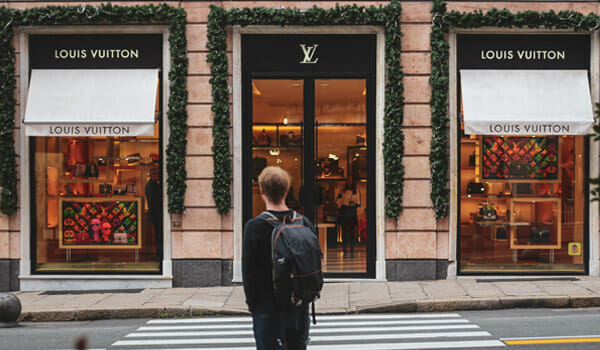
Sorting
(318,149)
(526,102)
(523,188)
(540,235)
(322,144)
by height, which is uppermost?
(526,102)

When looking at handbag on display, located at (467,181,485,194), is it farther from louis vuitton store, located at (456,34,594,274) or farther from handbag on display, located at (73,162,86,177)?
handbag on display, located at (73,162,86,177)

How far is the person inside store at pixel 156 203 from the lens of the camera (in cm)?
1272

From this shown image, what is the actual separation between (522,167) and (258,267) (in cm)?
952

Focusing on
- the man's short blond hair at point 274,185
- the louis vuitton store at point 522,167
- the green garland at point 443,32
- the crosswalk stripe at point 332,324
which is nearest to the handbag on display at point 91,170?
the crosswalk stripe at point 332,324

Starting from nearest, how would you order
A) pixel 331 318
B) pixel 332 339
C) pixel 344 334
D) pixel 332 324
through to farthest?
pixel 332 339 < pixel 344 334 < pixel 332 324 < pixel 331 318

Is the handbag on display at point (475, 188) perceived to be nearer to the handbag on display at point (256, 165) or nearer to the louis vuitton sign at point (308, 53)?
the louis vuitton sign at point (308, 53)

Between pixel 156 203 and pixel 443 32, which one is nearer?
pixel 443 32

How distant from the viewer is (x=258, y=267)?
15.7ft

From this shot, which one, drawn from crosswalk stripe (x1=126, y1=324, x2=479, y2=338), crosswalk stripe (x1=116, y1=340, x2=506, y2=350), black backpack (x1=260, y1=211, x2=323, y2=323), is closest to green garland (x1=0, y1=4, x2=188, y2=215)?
crosswalk stripe (x1=126, y1=324, x2=479, y2=338)

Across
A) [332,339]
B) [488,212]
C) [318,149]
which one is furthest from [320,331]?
[488,212]

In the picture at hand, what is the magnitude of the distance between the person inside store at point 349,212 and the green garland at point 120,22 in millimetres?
3190

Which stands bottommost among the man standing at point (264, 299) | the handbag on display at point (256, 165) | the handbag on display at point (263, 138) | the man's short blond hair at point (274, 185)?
the man standing at point (264, 299)

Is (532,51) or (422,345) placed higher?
(532,51)

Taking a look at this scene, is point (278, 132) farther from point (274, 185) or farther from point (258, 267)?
point (258, 267)
